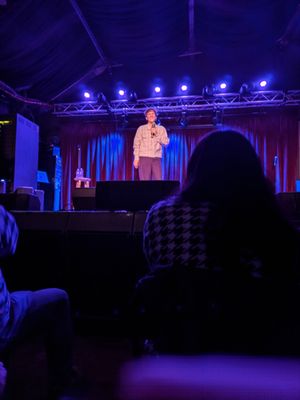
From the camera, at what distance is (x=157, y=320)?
99 centimetres

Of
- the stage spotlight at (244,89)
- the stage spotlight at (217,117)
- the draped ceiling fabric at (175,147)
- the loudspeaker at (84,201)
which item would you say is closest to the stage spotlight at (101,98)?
the draped ceiling fabric at (175,147)

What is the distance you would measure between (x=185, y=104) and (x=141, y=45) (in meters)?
1.76

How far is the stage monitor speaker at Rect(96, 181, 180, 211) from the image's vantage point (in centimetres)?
225

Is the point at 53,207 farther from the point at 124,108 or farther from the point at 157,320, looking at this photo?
the point at 157,320

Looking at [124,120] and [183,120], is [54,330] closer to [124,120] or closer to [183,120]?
[183,120]

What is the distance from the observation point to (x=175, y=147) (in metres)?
8.20

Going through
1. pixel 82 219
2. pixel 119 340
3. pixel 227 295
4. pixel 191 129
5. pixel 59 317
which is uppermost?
pixel 191 129

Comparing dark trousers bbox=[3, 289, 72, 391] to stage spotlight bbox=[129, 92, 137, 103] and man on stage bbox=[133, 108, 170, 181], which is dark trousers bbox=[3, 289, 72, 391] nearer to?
man on stage bbox=[133, 108, 170, 181]

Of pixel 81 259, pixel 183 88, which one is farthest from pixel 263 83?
pixel 81 259

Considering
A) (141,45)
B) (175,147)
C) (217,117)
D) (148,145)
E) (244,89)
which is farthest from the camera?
(175,147)

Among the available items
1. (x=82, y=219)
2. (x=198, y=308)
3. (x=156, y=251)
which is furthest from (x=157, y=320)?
(x=82, y=219)

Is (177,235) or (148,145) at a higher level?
(148,145)

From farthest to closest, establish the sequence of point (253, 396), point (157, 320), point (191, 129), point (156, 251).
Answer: point (191, 129) → point (156, 251) → point (157, 320) → point (253, 396)

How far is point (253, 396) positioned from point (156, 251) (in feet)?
2.89
